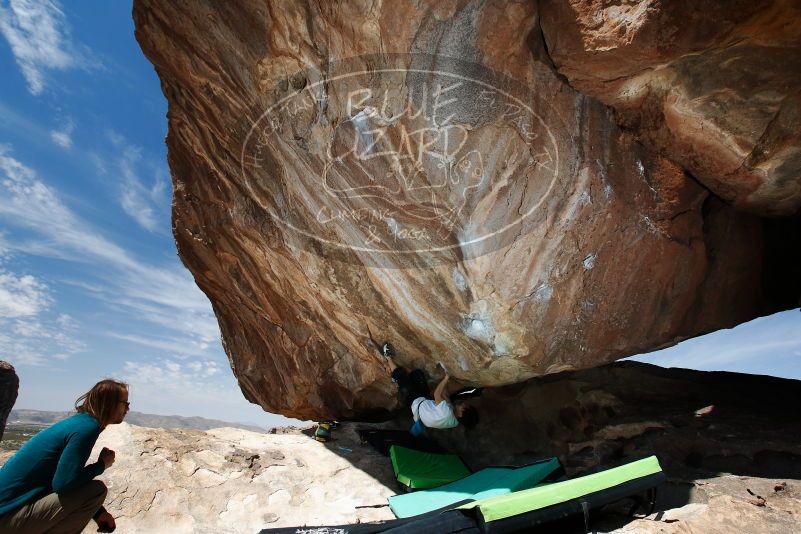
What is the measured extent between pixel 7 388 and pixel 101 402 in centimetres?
372

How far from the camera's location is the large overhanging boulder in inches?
148

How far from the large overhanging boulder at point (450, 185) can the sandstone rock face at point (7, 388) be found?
3179 mm

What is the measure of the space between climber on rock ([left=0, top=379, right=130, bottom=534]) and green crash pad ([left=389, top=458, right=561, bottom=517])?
102 inches

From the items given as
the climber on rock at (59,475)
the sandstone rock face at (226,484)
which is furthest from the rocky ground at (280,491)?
the climber on rock at (59,475)

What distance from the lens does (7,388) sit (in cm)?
516

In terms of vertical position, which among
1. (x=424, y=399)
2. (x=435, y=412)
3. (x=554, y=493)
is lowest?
(x=554, y=493)

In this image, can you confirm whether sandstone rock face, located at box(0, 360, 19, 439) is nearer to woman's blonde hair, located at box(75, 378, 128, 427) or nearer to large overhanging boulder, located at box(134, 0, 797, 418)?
large overhanging boulder, located at box(134, 0, 797, 418)

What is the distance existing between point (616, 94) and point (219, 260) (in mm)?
5350

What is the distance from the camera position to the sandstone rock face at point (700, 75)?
294cm

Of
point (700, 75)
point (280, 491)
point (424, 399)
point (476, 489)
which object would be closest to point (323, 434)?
point (280, 491)

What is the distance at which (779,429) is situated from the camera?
453 cm

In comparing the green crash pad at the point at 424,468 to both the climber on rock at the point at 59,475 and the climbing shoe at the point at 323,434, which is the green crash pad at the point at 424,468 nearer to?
the climbing shoe at the point at 323,434

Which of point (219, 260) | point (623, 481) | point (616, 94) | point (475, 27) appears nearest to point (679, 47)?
point (616, 94)

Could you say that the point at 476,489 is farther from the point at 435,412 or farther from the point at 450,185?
the point at 450,185
